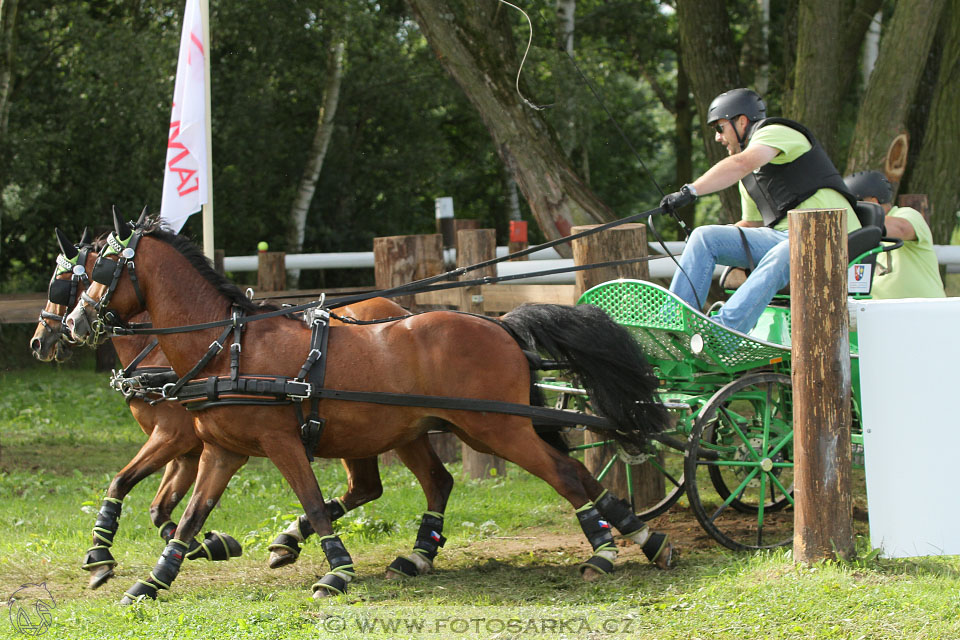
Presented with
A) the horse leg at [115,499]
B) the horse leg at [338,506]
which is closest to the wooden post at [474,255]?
the horse leg at [338,506]

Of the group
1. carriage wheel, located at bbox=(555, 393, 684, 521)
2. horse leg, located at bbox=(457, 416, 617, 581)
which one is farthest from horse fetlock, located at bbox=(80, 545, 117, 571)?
carriage wheel, located at bbox=(555, 393, 684, 521)

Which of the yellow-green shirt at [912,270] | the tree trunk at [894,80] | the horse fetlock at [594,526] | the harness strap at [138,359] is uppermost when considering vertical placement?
the tree trunk at [894,80]

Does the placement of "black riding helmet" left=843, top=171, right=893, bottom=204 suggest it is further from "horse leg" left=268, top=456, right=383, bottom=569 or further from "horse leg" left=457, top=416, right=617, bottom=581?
"horse leg" left=268, top=456, right=383, bottom=569

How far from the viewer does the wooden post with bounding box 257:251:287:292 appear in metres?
10.2

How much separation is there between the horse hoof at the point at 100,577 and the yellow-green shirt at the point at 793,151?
399cm

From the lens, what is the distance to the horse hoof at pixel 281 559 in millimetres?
5633

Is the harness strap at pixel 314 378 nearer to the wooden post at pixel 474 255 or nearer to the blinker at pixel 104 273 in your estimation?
the blinker at pixel 104 273

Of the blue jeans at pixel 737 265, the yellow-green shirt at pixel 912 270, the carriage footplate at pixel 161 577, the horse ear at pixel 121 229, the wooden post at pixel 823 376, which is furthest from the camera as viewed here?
the yellow-green shirt at pixel 912 270

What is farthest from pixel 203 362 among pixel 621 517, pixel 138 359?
pixel 621 517

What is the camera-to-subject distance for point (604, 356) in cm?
521

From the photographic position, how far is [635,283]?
536 cm

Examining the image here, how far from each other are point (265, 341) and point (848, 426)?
9.07 ft

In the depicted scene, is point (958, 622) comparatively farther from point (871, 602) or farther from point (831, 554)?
point (831, 554)

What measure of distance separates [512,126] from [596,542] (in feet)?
13.3
